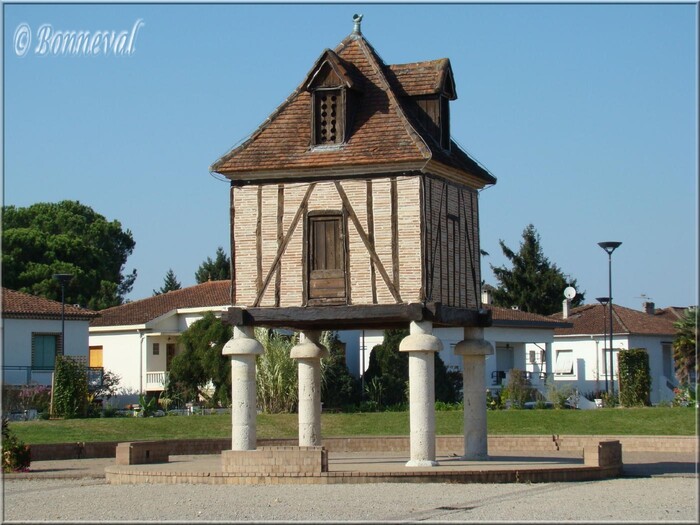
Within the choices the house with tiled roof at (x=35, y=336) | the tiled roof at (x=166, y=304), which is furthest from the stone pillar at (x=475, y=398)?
the tiled roof at (x=166, y=304)

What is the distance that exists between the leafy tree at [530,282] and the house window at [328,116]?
55.6 m

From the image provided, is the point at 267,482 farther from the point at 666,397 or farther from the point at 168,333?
the point at 666,397

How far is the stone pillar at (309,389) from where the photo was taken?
27625 millimetres

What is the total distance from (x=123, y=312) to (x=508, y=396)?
2397 cm

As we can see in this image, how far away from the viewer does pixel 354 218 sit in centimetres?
2483

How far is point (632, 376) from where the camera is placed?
4059 centimetres

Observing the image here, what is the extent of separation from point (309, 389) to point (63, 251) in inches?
1969

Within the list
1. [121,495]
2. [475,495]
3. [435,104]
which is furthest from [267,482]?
[435,104]

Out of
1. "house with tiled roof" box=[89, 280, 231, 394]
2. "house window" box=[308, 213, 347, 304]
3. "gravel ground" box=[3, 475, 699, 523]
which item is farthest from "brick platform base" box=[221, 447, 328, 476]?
"house with tiled roof" box=[89, 280, 231, 394]

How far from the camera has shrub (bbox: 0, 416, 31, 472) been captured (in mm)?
25312

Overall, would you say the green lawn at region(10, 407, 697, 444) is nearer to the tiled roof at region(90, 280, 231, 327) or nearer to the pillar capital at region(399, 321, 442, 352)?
the pillar capital at region(399, 321, 442, 352)

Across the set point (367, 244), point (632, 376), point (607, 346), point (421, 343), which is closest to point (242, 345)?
point (367, 244)

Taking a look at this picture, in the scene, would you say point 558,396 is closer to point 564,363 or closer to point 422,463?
point 422,463

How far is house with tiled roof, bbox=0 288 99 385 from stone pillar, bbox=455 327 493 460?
2632 cm
